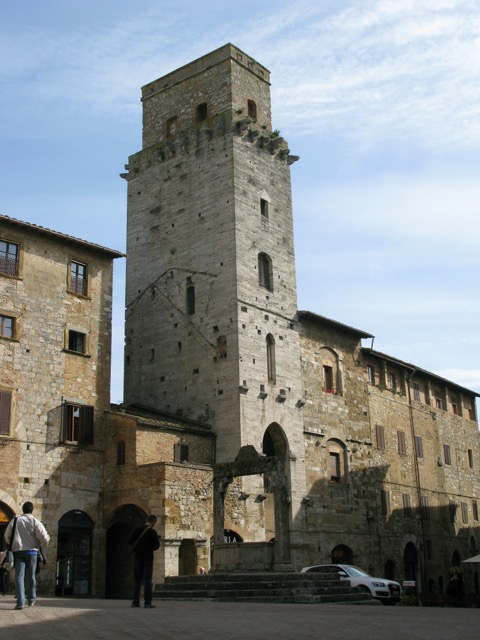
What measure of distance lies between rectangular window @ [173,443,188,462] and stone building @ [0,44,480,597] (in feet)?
0.23

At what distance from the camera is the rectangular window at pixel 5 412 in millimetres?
25875

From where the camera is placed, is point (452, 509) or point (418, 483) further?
point (452, 509)

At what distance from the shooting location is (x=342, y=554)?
35.1 metres

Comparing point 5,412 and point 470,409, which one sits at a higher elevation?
point 470,409

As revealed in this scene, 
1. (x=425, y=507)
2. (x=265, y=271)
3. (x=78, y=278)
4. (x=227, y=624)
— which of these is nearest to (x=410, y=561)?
(x=425, y=507)

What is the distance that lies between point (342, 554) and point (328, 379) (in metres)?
7.73

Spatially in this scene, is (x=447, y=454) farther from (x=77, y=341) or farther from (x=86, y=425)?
(x=77, y=341)

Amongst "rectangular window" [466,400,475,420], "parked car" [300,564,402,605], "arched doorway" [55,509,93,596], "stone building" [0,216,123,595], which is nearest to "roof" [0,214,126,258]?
"stone building" [0,216,123,595]

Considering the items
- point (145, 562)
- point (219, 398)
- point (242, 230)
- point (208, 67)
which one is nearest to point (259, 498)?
point (219, 398)

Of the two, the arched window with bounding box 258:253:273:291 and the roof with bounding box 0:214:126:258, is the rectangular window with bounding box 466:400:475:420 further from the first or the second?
the roof with bounding box 0:214:126:258

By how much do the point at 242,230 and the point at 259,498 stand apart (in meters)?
11.1

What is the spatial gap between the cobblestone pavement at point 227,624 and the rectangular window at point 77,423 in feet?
47.4

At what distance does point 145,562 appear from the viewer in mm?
14148

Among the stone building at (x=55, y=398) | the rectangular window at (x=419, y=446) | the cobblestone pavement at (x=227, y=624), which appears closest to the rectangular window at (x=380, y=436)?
the rectangular window at (x=419, y=446)
